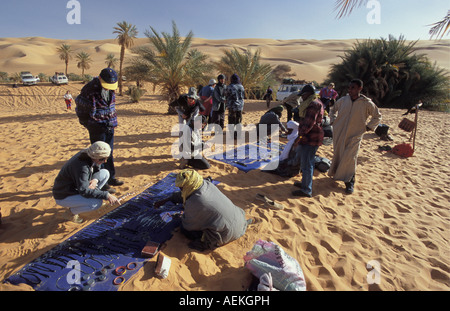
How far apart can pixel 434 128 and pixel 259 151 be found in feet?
26.8

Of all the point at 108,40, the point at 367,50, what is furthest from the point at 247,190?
the point at 108,40

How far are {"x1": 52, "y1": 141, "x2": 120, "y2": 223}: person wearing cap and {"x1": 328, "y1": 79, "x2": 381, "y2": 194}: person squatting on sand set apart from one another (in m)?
3.55

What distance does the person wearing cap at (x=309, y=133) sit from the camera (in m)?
3.49

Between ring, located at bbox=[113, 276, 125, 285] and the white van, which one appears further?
the white van

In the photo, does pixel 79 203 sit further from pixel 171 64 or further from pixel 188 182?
pixel 171 64

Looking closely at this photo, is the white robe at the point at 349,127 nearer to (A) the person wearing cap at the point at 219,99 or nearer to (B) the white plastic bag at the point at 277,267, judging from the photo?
(B) the white plastic bag at the point at 277,267

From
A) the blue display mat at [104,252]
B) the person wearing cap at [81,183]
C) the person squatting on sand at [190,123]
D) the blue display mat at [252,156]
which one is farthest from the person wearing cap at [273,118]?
the person wearing cap at [81,183]

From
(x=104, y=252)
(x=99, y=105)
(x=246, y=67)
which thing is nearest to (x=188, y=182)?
(x=104, y=252)

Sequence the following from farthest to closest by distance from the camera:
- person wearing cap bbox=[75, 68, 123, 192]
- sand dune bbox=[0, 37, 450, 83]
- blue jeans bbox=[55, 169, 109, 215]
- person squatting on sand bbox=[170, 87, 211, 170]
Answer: sand dune bbox=[0, 37, 450, 83], person squatting on sand bbox=[170, 87, 211, 170], person wearing cap bbox=[75, 68, 123, 192], blue jeans bbox=[55, 169, 109, 215]

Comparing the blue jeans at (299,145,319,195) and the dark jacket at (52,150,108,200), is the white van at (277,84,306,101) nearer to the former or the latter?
the blue jeans at (299,145,319,195)

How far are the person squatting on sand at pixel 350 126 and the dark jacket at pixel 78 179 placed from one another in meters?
3.67

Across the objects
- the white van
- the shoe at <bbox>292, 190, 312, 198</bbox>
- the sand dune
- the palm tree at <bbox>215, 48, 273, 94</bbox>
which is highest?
the sand dune

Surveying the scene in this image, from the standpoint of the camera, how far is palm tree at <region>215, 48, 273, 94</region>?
48.4 feet

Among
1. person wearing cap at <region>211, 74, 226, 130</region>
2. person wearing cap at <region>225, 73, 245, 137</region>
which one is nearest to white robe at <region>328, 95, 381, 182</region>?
person wearing cap at <region>225, 73, 245, 137</region>
